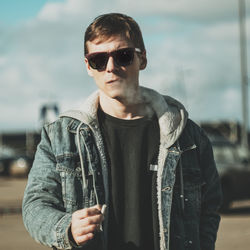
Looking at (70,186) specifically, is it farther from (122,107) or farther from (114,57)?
(114,57)

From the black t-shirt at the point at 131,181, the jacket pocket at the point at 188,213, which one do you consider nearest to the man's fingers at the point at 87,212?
the black t-shirt at the point at 131,181

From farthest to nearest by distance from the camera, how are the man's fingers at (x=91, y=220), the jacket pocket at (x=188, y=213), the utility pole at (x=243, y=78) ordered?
1. the utility pole at (x=243, y=78)
2. the jacket pocket at (x=188, y=213)
3. the man's fingers at (x=91, y=220)

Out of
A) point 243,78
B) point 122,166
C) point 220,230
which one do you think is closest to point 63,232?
point 122,166

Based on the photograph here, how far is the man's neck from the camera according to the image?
9.45ft

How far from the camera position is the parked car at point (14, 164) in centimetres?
3516

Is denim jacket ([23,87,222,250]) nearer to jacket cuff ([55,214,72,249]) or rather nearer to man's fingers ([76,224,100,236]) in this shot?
jacket cuff ([55,214,72,249])

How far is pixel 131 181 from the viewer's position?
111 inches

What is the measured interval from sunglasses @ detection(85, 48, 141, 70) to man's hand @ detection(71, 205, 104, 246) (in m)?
0.71

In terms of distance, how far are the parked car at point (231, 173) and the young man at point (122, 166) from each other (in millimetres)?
11570

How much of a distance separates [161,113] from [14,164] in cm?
3295

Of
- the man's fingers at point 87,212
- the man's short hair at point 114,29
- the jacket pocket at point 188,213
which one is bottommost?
the jacket pocket at point 188,213

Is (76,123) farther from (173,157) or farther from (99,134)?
(173,157)

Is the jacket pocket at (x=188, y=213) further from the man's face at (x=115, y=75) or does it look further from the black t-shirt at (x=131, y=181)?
the man's face at (x=115, y=75)

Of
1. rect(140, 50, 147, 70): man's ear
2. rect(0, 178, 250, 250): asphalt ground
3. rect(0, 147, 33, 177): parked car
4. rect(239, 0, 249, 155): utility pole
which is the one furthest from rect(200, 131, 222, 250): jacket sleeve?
rect(0, 147, 33, 177): parked car
